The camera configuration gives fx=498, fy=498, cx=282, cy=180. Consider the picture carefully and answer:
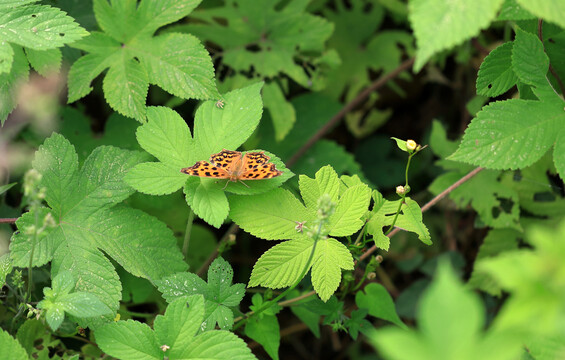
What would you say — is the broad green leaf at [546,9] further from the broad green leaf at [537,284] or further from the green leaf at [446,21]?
the broad green leaf at [537,284]

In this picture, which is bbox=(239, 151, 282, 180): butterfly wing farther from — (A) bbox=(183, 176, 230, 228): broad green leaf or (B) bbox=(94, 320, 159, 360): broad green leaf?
(B) bbox=(94, 320, 159, 360): broad green leaf

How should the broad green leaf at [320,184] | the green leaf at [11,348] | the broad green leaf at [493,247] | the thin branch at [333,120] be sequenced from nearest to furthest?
1. the green leaf at [11,348]
2. the broad green leaf at [320,184]
3. the broad green leaf at [493,247]
4. the thin branch at [333,120]

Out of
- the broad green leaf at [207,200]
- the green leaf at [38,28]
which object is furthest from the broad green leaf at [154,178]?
the green leaf at [38,28]

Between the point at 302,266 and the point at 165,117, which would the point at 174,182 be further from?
the point at 302,266

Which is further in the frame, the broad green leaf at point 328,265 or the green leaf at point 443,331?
the broad green leaf at point 328,265

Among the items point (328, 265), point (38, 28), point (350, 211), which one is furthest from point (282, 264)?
point (38, 28)

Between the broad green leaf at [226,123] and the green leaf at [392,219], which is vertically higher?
the broad green leaf at [226,123]

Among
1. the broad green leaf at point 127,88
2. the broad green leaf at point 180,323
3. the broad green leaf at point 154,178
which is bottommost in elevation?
the broad green leaf at point 180,323
